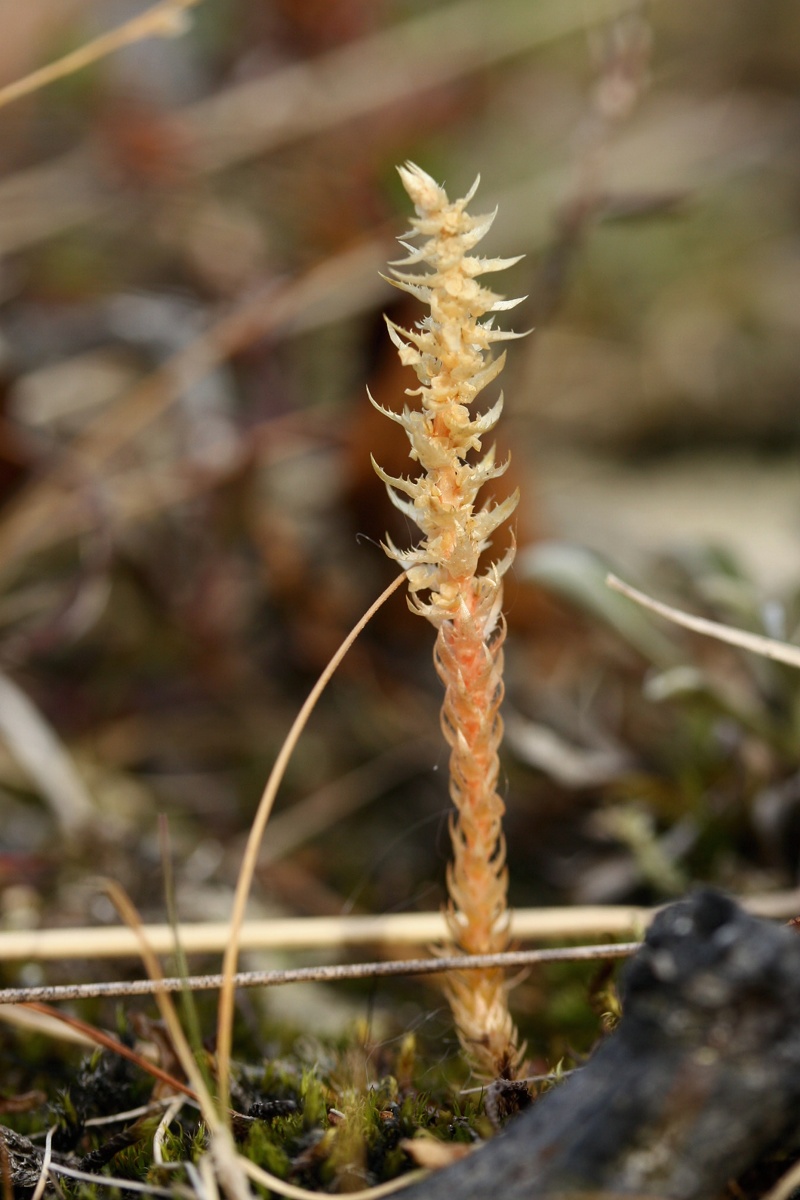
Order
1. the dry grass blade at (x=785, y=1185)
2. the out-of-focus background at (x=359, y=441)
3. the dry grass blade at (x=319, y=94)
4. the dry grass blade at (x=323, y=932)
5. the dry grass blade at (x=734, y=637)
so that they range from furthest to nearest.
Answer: the dry grass blade at (x=319, y=94) → the out-of-focus background at (x=359, y=441) → the dry grass blade at (x=323, y=932) → the dry grass blade at (x=734, y=637) → the dry grass blade at (x=785, y=1185)

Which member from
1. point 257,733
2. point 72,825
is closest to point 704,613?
point 257,733

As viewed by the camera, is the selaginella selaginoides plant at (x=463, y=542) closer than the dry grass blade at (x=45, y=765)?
Yes

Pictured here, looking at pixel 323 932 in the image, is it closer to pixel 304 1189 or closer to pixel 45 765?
pixel 304 1189

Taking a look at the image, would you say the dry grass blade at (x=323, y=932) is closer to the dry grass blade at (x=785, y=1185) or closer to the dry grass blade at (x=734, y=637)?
the dry grass blade at (x=734, y=637)

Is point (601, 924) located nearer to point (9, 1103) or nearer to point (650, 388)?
point (9, 1103)

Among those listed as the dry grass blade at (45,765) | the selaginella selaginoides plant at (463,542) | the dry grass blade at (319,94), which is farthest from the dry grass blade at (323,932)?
the dry grass blade at (319,94)

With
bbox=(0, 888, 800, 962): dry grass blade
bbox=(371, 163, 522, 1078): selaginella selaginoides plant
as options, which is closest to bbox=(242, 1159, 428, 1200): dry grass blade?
bbox=(371, 163, 522, 1078): selaginella selaginoides plant

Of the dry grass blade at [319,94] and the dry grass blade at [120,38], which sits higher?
the dry grass blade at [319,94]
